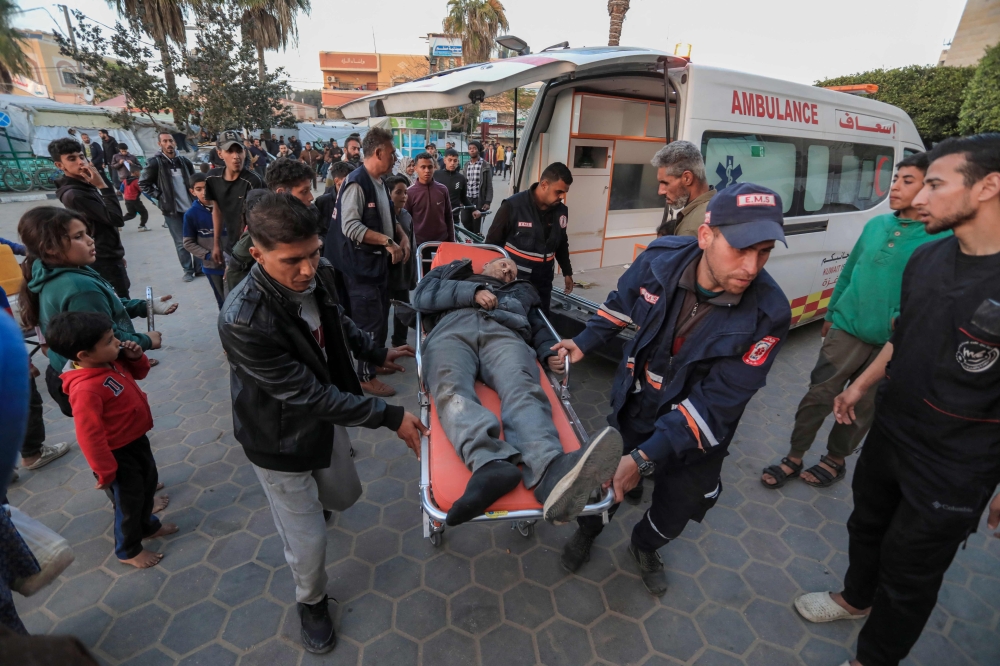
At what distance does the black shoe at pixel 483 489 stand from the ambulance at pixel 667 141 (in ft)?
8.00

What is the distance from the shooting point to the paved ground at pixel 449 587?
7.01ft

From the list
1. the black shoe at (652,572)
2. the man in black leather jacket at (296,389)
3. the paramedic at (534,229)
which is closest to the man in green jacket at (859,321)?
the black shoe at (652,572)

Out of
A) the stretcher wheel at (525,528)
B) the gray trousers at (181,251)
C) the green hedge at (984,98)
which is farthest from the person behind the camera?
the green hedge at (984,98)

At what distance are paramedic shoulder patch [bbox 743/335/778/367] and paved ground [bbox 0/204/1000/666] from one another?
53.9 inches

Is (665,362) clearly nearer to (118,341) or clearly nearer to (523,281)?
(523,281)

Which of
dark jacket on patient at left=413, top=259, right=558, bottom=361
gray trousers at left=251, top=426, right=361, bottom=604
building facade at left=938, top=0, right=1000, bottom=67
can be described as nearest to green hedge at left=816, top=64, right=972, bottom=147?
building facade at left=938, top=0, right=1000, bottom=67

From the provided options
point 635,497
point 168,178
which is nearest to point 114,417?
point 635,497

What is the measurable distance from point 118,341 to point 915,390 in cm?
347

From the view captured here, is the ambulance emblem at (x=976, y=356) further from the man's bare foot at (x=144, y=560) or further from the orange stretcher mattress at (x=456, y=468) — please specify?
the man's bare foot at (x=144, y=560)

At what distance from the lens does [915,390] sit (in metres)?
1.75

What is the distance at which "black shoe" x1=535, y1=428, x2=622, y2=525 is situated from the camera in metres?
1.79

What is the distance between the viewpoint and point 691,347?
199cm

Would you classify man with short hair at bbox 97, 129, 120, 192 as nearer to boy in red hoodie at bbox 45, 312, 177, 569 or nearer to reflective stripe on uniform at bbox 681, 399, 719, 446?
boy in red hoodie at bbox 45, 312, 177, 569

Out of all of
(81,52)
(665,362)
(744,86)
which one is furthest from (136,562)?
(81,52)
